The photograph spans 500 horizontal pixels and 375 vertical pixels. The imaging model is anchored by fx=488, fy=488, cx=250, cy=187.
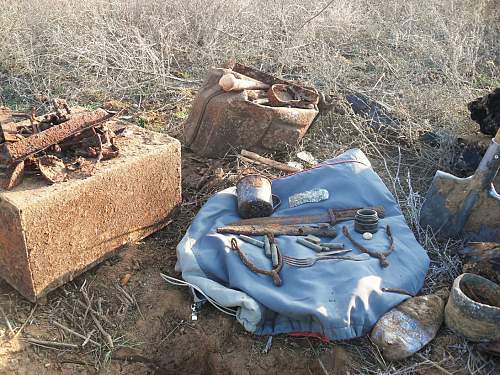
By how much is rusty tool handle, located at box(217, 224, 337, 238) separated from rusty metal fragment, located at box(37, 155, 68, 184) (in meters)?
1.07

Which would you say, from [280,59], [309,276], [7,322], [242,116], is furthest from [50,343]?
[280,59]

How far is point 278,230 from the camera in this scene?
341 centimetres

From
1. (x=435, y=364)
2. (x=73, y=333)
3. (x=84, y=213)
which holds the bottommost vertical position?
(x=73, y=333)

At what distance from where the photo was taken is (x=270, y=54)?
698 centimetres

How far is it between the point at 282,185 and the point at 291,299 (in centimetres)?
127

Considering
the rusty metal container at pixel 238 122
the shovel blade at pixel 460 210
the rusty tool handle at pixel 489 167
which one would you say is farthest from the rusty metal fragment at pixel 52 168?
the rusty tool handle at pixel 489 167

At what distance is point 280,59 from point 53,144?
4.13 m

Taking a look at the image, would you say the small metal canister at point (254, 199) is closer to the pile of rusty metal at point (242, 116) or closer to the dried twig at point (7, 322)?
the pile of rusty metal at point (242, 116)

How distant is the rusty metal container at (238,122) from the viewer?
432 cm

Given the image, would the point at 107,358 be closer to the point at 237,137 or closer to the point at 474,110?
the point at 237,137

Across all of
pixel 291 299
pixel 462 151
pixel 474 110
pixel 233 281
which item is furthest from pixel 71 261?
pixel 474 110

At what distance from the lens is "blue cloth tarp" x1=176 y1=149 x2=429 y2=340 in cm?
276

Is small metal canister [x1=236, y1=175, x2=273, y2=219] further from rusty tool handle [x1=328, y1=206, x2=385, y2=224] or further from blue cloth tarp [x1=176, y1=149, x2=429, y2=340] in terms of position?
rusty tool handle [x1=328, y1=206, x2=385, y2=224]

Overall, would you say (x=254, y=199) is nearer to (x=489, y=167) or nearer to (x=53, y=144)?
(x=53, y=144)
